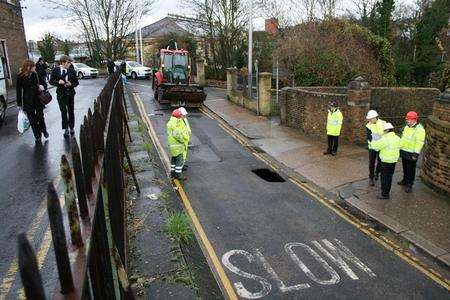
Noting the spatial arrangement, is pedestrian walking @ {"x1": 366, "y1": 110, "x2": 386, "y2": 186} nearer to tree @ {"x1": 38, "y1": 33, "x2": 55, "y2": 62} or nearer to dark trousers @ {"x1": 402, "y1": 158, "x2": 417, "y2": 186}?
dark trousers @ {"x1": 402, "y1": 158, "x2": 417, "y2": 186}

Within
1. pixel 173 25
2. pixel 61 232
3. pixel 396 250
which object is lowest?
pixel 396 250

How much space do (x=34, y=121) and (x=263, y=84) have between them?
1123 cm

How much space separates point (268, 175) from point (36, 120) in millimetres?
6024

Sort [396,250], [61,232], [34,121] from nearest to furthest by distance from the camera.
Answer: [61,232]
[396,250]
[34,121]

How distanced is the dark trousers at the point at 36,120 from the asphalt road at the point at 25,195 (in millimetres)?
314

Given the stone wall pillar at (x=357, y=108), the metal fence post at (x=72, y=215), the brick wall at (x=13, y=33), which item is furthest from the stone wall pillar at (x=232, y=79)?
the metal fence post at (x=72, y=215)

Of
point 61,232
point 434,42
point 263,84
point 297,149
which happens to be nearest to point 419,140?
point 297,149

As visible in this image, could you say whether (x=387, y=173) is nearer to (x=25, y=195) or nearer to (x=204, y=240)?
(x=204, y=240)

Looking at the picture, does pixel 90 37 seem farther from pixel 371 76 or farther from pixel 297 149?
pixel 297 149

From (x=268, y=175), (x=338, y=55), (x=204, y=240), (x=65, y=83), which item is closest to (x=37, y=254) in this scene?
(x=204, y=240)

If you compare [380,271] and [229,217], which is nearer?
[380,271]

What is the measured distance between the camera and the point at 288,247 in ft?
22.5

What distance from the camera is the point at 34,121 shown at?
409 inches

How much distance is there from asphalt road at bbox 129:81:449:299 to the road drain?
0.73 ft
